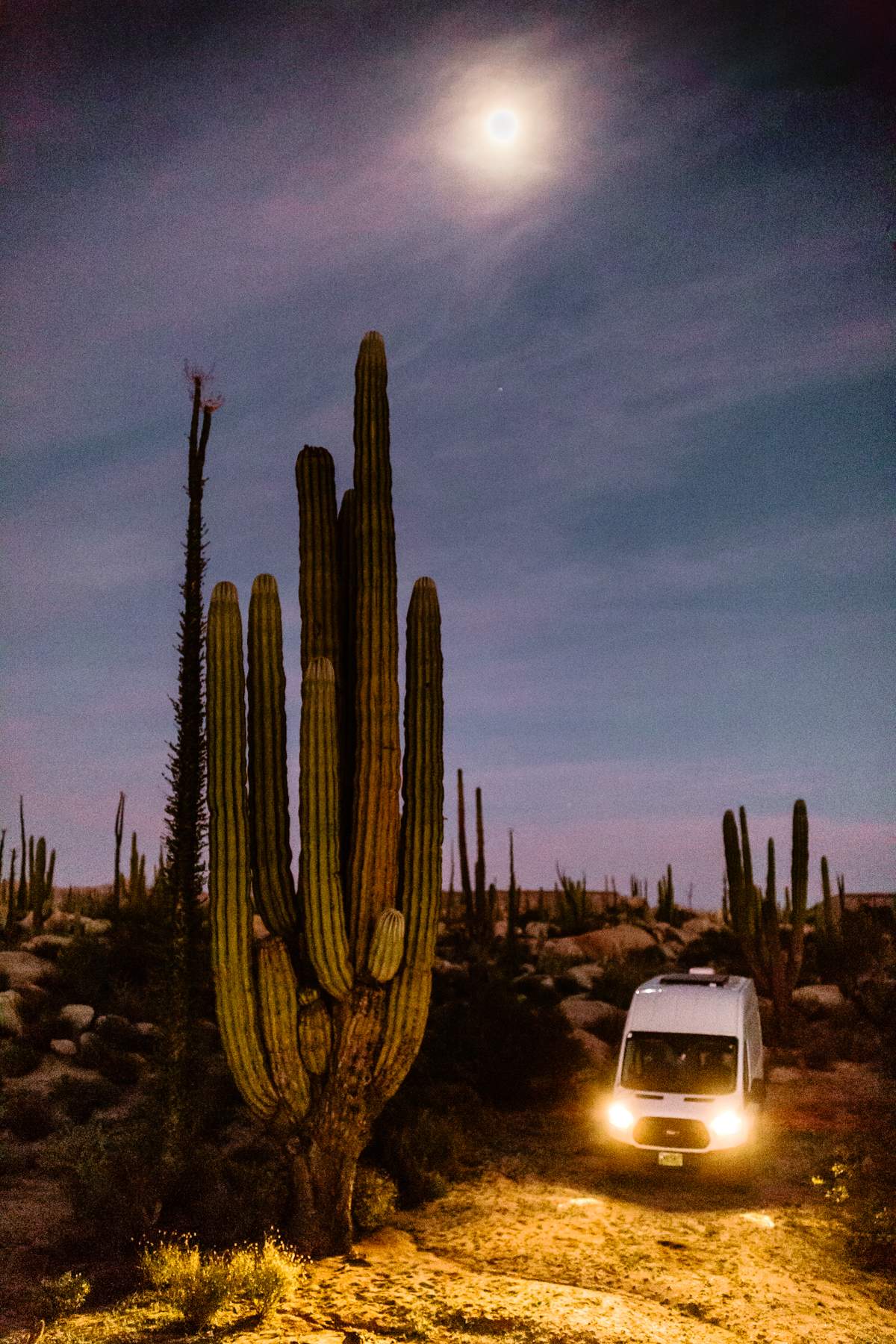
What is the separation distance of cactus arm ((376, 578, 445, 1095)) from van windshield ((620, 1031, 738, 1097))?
14.0 feet

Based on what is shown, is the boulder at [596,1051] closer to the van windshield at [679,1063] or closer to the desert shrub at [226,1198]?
the van windshield at [679,1063]

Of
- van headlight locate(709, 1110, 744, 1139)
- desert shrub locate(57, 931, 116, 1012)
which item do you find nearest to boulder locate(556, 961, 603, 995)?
desert shrub locate(57, 931, 116, 1012)

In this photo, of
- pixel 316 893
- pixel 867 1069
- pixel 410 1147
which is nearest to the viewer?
pixel 316 893

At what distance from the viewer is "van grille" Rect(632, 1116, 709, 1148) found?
1299cm

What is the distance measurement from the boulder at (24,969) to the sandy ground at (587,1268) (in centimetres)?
798

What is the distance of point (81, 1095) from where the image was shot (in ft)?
52.5

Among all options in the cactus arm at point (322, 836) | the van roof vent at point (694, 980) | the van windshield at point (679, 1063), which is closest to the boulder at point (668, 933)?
the van roof vent at point (694, 980)

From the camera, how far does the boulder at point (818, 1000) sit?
922 inches

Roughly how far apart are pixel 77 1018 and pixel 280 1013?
9.90 metres

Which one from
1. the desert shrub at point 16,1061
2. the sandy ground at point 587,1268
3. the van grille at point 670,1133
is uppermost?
the desert shrub at point 16,1061

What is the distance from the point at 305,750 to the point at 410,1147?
622 cm

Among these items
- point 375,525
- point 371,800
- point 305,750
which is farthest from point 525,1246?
point 375,525

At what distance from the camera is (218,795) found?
1038 centimetres

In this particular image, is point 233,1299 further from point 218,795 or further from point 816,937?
point 816,937
